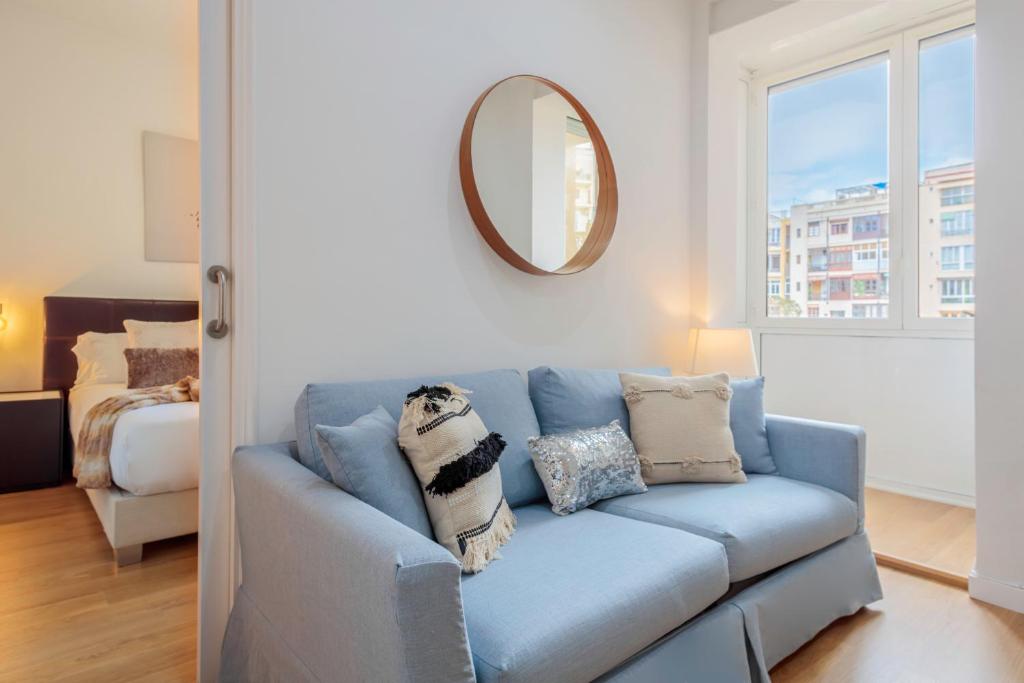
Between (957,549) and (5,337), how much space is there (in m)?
5.11

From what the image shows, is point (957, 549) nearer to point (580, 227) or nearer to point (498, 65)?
point (580, 227)

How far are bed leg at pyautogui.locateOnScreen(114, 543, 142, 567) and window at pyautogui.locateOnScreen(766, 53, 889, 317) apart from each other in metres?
3.57

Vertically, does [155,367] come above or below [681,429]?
above

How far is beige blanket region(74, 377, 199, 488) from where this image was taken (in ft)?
7.88

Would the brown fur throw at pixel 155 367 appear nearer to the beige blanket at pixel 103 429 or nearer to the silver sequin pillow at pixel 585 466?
the beige blanket at pixel 103 429

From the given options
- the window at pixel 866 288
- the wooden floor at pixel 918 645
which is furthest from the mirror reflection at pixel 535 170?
the window at pixel 866 288

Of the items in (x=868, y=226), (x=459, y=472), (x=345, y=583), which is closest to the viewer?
(x=345, y=583)

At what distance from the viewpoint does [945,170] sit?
3010 millimetres

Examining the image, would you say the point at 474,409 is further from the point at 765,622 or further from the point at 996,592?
the point at 996,592

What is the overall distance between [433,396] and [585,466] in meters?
0.59

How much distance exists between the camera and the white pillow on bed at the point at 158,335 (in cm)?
347

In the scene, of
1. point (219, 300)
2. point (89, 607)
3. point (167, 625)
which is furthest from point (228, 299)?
point (89, 607)

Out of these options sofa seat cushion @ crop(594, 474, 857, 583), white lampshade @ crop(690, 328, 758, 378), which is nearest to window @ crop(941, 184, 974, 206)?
white lampshade @ crop(690, 328, 758, 378)

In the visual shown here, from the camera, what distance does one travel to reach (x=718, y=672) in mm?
1428
